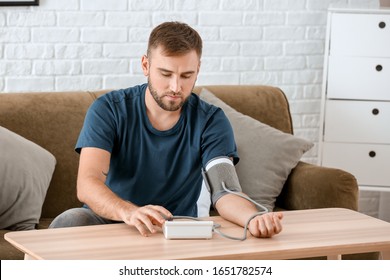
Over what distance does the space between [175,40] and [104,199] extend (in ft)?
1.73

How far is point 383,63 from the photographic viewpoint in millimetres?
4207

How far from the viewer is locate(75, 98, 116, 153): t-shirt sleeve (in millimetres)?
2533

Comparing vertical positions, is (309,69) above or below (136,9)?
below

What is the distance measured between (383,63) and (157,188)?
1955mm

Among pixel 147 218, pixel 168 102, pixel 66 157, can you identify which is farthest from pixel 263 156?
pixel 147 218

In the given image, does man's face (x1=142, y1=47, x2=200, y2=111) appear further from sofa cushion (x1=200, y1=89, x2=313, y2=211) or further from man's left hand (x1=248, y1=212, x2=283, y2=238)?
sofa cushion (x1=200, y1=89, x2=313, y2=211)

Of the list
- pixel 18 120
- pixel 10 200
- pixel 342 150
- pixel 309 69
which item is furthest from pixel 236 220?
pixel 309 69

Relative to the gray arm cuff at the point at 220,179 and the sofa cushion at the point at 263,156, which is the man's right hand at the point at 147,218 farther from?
the sofa cushion at the point at 263,156

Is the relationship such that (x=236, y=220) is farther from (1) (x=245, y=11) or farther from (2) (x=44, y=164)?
(1) (x=245, y=11)

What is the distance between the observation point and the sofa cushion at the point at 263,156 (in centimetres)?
334

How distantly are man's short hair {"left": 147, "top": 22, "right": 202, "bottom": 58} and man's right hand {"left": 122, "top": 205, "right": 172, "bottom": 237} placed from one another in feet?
1.85

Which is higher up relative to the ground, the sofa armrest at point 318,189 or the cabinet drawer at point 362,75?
the cabinet drawer at point 362,75

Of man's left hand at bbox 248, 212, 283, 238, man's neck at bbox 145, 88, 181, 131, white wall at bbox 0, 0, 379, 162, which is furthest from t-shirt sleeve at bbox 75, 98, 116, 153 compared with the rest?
white wall at bbox 0, 0, 379, 162

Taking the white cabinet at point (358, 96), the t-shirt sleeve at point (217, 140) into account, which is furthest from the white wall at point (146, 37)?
the t-shirt sleeve at point (217, 140)
